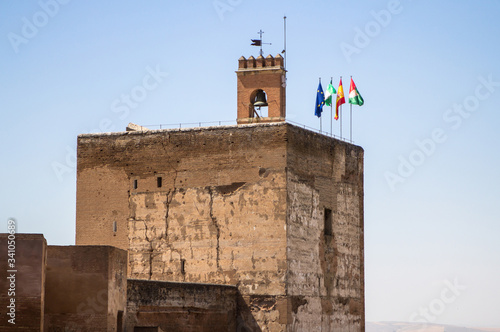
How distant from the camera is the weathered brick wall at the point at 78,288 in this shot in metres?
22.2

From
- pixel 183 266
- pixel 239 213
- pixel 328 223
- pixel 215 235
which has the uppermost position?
pixel 239 213

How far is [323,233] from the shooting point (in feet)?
105

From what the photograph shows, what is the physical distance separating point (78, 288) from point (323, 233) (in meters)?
11.2

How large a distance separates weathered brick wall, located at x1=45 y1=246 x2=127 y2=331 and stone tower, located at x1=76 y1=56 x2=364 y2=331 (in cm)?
788

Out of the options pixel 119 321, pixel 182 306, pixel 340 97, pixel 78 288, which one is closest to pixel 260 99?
pixel 340 97

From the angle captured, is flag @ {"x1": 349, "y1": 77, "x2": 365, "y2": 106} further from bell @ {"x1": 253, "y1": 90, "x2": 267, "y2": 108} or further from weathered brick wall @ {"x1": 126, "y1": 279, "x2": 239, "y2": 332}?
weathered brick wall @ {"x1": 126, "y1": 279, "x2": 239, "y2": 332}

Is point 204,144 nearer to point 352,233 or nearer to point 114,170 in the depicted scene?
point 114,170

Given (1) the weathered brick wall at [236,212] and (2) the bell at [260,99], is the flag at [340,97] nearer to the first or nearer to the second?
(1) the weathered brick wall at [236,212]

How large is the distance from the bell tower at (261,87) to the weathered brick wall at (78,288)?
12.3 m

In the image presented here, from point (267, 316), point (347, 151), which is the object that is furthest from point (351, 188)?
point (267, 316)

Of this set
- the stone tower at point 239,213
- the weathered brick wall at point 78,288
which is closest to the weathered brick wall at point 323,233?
the stone tower at point 239,213

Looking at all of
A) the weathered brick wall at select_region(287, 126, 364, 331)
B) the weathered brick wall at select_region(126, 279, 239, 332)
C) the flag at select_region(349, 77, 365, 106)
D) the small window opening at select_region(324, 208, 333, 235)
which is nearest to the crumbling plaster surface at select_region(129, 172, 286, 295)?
the weathered brick wall at select_region(287, 126, 364, 331)

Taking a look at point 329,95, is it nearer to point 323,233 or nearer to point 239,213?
point 323,233

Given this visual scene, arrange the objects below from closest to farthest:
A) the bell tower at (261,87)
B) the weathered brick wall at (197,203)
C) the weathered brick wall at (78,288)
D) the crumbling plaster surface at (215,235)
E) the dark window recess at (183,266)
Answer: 1. the weathered brick wall at (78,288)
2. the crumbling plaster surface at (215,235)
3. the weathered brick wall at (197,203)
4. the dark window recess at (183,266)
5. the bell tower at (261,87)
